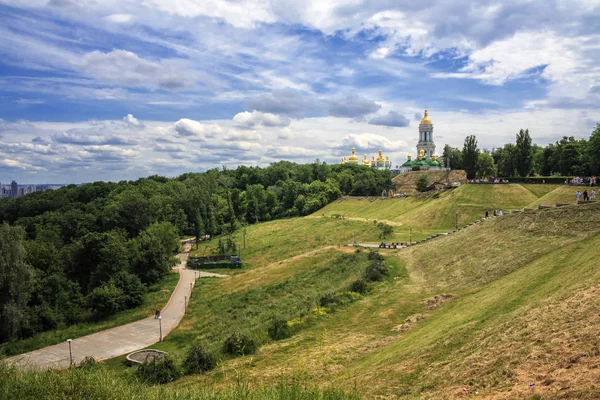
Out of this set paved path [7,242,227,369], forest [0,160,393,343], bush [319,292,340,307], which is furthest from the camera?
forest [0,160,393,343]

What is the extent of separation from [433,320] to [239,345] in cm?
987

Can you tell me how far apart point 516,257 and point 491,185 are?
39421 millimetres

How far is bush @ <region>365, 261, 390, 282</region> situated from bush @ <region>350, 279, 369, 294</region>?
154 centimetres

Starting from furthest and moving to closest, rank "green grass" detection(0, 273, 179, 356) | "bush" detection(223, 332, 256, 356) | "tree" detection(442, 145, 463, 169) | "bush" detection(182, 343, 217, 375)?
"tree" detection(442, 145, 463, 169) → "green grass" detection(0, 273, 179, 356) → "bush" detection(223, 332, 256, 356) → "bush" detection(182, 343, 217, 375)

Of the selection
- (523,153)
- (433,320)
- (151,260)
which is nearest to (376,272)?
(433,320)

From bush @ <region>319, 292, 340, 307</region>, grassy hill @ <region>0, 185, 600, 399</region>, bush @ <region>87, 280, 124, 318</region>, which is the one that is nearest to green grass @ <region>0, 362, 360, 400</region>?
grassy hill @ <region>0, 185, 600, 399</region>

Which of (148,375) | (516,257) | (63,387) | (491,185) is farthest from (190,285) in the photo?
(491,185)

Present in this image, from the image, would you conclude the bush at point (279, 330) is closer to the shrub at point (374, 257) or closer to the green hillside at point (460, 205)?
the shrub at point (374, 257)

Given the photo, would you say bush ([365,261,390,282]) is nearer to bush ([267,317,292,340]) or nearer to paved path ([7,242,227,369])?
bush ([267,317,292,340])

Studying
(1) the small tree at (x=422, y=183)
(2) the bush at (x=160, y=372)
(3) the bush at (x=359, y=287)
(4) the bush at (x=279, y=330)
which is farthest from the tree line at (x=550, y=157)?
(2) the bush at (x=160, y=372)

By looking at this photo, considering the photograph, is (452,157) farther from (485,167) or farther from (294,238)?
(294,238)

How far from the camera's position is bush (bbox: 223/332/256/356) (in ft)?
71.7

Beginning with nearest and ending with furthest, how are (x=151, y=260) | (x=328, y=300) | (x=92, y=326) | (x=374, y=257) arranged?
(x=328, y=300)
(x=92, y=326)
(x=374, y=257)
(x=151, y=260)

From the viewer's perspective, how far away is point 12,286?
111 feet
